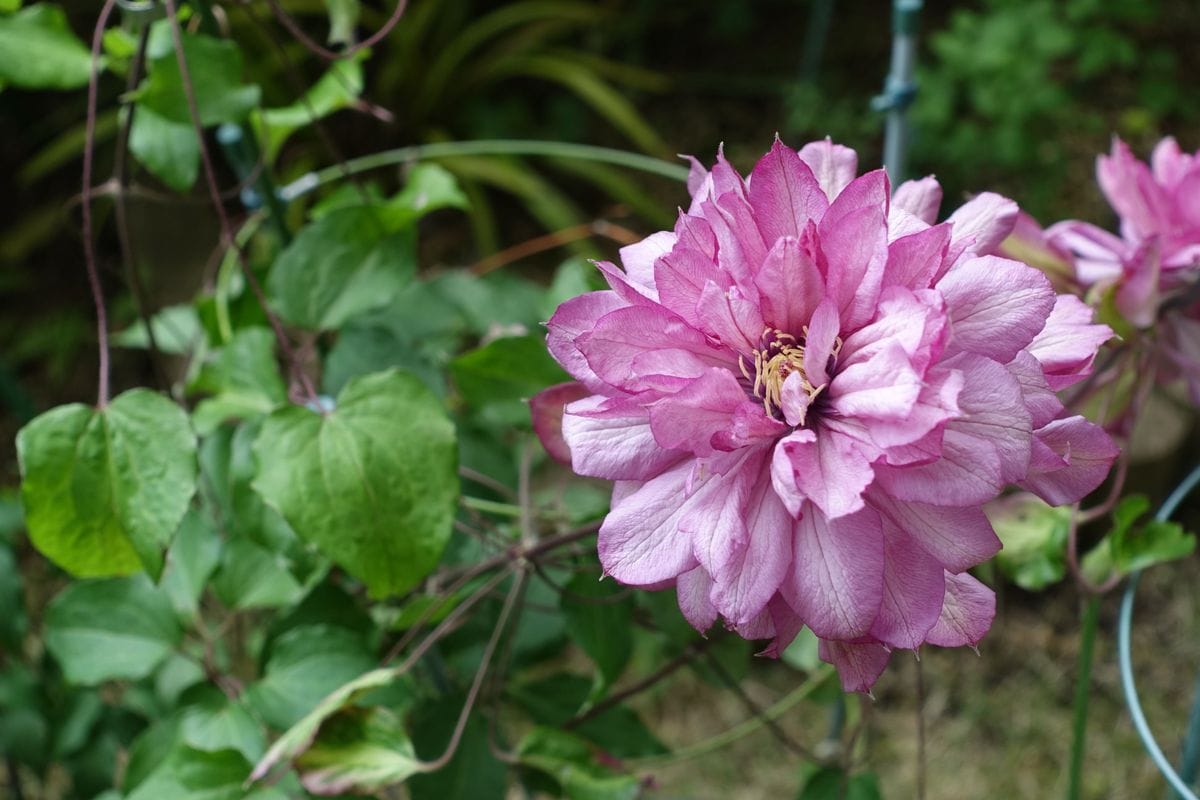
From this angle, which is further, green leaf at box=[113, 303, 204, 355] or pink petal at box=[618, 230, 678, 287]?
green leaf at box=[113, 303, 204, 355]

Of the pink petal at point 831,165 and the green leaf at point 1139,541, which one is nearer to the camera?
the pink petal at point 831,165

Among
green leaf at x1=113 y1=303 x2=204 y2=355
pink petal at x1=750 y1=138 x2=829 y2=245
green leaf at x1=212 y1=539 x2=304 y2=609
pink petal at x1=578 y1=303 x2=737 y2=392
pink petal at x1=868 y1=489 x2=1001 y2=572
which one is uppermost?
pink petal at x1=750 y1=138 x2=829 y2=245

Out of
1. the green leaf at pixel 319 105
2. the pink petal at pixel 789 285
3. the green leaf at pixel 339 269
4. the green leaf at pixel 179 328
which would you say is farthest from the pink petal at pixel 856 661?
the green leaf at pixel 179 328

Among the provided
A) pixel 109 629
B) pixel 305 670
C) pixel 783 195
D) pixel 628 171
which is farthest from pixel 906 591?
pixel 628 171

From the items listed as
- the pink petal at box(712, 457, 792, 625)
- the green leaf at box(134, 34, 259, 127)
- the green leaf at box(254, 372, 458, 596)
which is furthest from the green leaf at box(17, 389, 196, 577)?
the pink petal at box(712, 457, 792, 625)

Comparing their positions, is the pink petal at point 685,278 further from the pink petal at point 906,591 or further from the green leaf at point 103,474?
the green leaf at point 103,474

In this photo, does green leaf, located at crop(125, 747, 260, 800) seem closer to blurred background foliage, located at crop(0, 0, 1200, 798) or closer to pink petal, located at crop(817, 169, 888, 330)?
blurred background foliage, located at crop(0, 0, 1200, 798)

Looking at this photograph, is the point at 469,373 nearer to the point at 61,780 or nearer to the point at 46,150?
the point at 61,780

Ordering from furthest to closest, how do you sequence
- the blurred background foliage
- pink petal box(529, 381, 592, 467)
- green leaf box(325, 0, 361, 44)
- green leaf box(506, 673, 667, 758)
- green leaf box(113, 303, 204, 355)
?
1. the blurred background foliage
2. green leaf box(113, 303, 204, 355)
3. green leaf box(506, 673, 667, 758)
4. green leaf box(325, 0, 361, 44)
5. pink petal box(529, 381, 592, 467)
